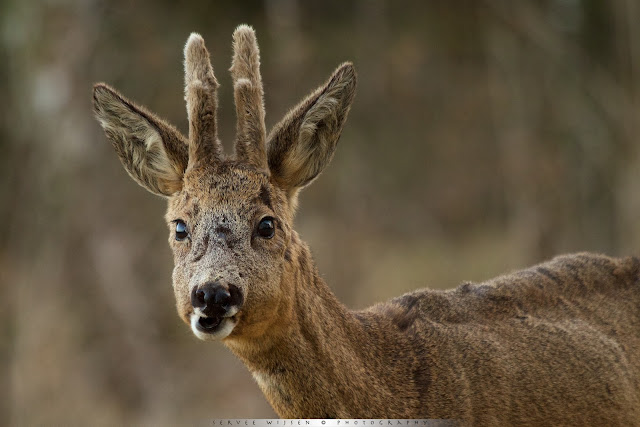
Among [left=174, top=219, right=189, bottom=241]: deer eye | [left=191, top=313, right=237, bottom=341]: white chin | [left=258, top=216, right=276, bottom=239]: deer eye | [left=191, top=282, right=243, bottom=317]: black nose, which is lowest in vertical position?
[left=191, top=313, right=237, bottom=341]: white chin

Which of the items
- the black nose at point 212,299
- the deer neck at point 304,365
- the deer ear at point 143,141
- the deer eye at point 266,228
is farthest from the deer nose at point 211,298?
the deer ear at point 143,141

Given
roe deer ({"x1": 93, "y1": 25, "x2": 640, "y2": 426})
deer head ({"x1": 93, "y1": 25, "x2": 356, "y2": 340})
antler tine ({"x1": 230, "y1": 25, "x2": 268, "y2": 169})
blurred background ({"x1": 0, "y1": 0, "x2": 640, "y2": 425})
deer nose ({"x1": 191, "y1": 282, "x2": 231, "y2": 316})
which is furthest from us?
blurred background ({"x1": 0, "y1": 0, "x2": 640, "y2": 425})

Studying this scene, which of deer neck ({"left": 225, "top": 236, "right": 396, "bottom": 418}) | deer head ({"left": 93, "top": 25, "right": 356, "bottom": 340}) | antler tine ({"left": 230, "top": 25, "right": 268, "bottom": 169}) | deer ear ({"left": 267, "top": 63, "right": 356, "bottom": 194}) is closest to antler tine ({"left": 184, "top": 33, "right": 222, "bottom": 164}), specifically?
deer head ({"left": 93, "top": 25, "right": 356, "bottom": 340})

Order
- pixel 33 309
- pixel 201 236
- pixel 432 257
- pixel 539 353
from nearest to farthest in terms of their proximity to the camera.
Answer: pixel 201 236 → pixel 539 353 → pixel 33 309 → pixel 432 257

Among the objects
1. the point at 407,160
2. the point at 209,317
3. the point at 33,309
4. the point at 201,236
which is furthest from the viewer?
the point at 407,160

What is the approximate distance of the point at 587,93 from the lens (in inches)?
800

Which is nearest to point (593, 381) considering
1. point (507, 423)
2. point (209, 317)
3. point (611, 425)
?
point (611, 425)

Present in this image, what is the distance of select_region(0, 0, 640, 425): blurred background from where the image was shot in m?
17.7

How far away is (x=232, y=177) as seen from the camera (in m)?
6.13

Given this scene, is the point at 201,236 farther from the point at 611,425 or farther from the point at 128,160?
the point at 611,425

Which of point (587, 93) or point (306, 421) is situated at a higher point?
point (587, 93)

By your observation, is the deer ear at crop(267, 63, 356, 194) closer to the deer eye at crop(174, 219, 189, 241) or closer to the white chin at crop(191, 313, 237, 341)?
the deer eye at crop(174, 219, 189, 241)

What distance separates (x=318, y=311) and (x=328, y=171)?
14901mm

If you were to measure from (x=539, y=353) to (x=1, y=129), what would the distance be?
50.6ft
